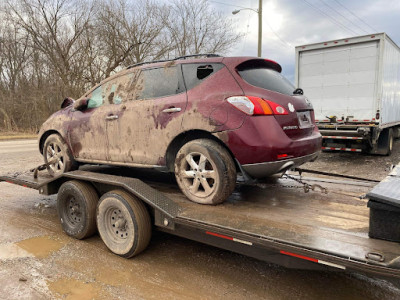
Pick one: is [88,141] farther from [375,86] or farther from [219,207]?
[375,86]

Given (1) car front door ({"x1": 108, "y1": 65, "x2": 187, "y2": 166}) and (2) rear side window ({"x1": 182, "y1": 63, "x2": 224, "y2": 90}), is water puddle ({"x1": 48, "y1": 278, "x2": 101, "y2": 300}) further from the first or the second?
(2) rear side window ({"x1": 182, "y1": 63, "x2": 224, "y2": 90})

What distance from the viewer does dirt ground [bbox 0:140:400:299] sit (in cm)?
283

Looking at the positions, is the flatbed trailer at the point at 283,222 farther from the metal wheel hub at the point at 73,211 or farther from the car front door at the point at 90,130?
the car front door at the point at 90,130

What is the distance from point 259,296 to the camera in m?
2.79

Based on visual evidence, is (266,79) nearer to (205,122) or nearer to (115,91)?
(205,122)

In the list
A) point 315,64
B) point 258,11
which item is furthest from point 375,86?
point 258,11

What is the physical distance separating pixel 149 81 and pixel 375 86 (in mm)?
8160

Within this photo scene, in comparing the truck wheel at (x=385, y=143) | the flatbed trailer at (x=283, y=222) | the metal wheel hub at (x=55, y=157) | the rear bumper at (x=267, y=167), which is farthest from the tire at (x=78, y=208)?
the truck wheel at (x=385, y=143)

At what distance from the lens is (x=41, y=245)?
12.6ft

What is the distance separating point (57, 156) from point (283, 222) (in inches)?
148

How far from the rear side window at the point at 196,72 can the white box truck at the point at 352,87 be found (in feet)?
24.3

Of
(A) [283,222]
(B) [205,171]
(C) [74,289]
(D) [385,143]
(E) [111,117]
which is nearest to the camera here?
(A) [283,222]

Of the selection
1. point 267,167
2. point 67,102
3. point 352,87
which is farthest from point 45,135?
point 352,87

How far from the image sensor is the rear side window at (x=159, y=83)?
3732 millimetres
